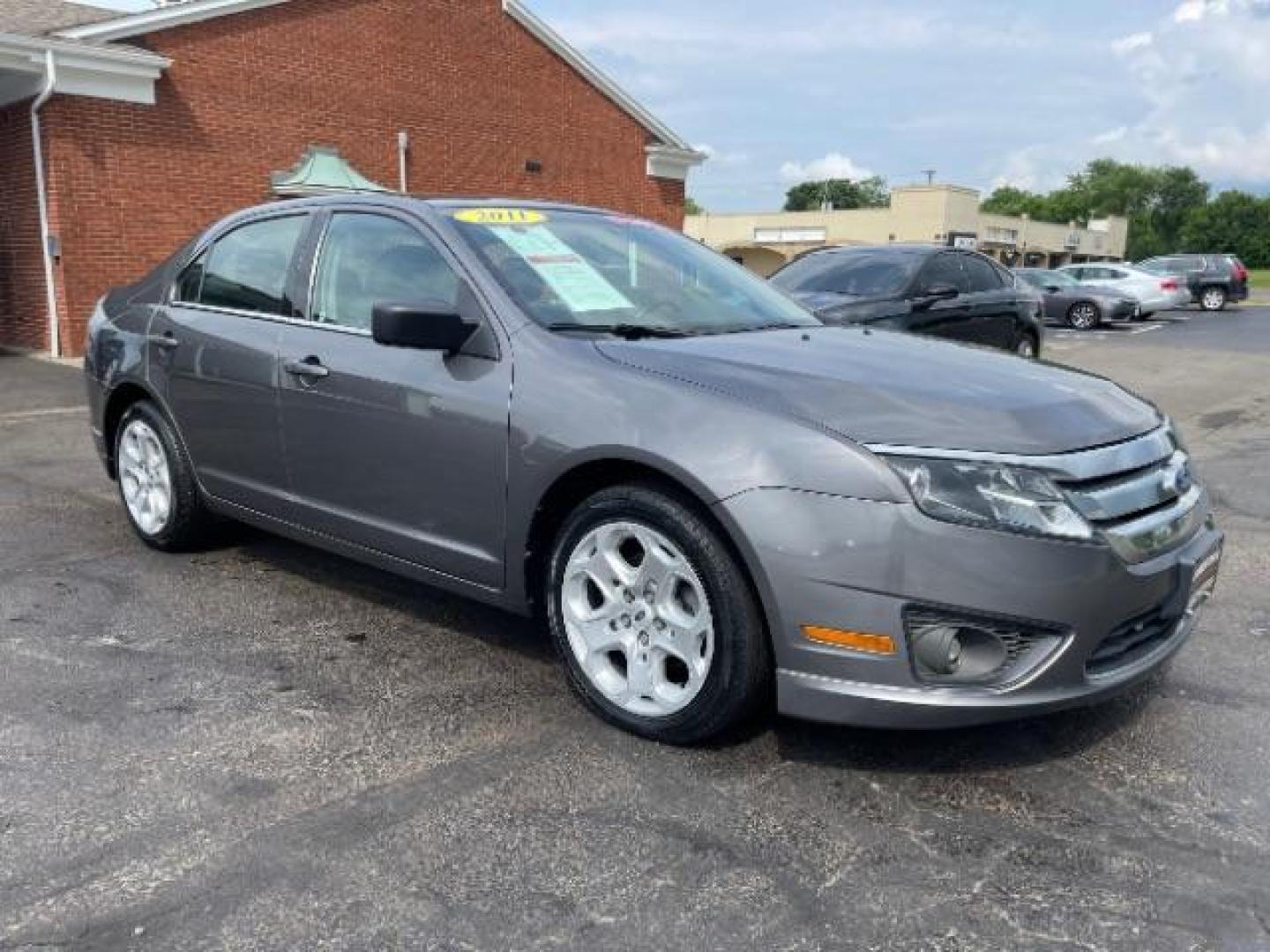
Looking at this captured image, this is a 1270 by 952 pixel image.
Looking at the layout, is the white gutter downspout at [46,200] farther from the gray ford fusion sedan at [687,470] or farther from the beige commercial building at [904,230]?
the beige commercial building at [904,230]

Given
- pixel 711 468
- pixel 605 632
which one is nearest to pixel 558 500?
pixel 605 632

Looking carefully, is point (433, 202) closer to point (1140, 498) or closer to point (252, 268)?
point (252, 268)

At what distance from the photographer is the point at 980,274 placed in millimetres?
10352

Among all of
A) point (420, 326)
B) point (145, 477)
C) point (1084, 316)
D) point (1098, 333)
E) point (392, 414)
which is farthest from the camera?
point (1084, 316)

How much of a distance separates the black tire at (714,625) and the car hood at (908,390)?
374 mm

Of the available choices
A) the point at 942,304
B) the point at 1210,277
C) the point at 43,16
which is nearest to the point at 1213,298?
the point at 1210,277

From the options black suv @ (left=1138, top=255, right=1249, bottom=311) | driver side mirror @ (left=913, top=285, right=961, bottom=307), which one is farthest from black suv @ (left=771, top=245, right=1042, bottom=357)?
black suv @ (left=1138, top=255, right=1249, bottom=311)

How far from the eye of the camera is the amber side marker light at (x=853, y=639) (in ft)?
9.08

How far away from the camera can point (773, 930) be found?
92.3 inches

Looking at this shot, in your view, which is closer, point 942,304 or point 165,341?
point 165,341

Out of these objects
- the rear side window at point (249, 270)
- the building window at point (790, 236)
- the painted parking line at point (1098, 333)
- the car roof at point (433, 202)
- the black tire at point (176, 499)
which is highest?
the building window at point (790, 236)

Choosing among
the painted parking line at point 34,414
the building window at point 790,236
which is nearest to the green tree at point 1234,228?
the building window at point 790,236

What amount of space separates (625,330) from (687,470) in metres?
0.76

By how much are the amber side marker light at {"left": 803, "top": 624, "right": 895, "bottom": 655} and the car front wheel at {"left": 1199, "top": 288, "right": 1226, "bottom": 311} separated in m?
33.9
